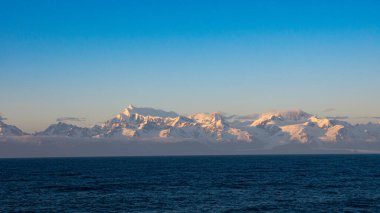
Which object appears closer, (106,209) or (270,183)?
(106,209)

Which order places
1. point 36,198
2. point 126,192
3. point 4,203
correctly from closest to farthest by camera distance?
point 4,203
point 36,198
point 126,192

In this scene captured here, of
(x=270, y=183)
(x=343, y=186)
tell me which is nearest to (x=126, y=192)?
(x=270, y=183)

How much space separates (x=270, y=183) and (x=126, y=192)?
→ 37319 millimetres

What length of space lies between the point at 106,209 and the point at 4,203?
63.9ft

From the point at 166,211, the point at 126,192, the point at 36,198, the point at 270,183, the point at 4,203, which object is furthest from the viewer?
the point at 270,183

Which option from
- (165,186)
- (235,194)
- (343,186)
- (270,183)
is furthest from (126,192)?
(343,186)

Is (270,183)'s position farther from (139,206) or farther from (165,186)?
(139,206)

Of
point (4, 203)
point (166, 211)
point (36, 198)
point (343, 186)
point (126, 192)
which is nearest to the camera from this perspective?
point (166, 211)

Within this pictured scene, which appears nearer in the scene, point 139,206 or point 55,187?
point 139,206

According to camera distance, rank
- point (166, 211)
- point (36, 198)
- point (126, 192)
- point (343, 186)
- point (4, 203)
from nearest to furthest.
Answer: point (166, 211) < point (4, 203) < point (36, 198) < point (126, 192) < point (343, 186)

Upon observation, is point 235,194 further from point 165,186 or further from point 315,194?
point 165,186

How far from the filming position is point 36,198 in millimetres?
95188

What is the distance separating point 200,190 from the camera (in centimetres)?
10769

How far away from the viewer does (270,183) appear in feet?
405
